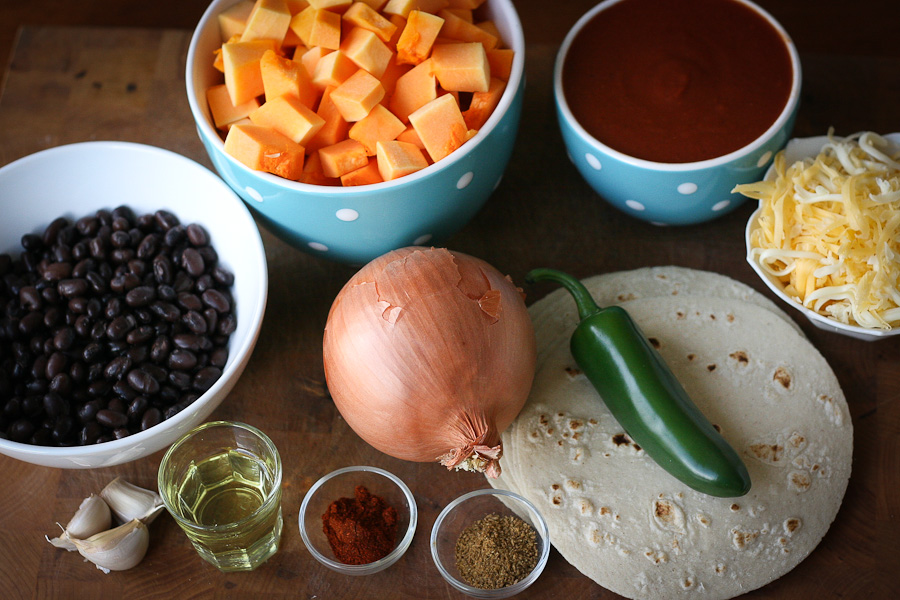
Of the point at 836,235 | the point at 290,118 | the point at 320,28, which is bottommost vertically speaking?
the point at 836,235

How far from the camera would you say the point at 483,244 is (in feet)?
5.75

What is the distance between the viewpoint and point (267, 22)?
1480 millimetres

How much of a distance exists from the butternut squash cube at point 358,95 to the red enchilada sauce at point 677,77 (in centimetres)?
42

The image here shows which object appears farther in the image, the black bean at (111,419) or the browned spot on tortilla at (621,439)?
the browned spot on tortilla at (621,439)

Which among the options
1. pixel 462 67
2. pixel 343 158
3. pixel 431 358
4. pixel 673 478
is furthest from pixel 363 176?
pixel 673 478

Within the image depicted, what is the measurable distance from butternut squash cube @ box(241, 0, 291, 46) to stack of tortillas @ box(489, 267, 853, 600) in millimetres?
750

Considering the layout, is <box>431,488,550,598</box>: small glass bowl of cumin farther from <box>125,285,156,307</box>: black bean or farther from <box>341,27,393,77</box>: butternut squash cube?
<box>341,27,393,77</box>: butternut squash cube

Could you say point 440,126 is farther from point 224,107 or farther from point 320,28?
point 224,107

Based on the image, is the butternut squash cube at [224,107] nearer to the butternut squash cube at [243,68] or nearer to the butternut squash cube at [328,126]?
the butternut squash cube at [243,68]

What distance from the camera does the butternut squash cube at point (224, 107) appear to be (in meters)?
1.49

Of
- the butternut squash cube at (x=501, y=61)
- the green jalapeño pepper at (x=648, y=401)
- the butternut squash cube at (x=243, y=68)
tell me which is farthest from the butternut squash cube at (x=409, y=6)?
the green jalapeño pepper at (x=648, y=401)

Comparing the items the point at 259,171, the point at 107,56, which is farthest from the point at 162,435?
the point at 107,56

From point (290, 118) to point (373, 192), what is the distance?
0.20 meters

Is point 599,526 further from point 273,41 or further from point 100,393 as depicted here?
point 273,41
